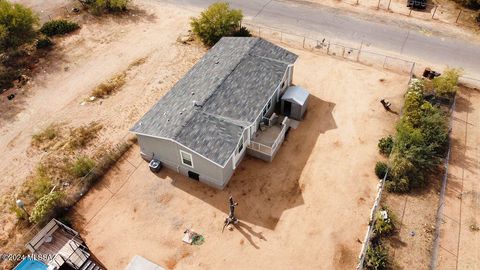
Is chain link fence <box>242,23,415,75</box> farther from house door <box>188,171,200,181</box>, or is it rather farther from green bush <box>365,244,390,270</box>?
green bush <box>365,244,390,270</box>

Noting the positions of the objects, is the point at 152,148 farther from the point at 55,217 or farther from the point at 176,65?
the point at 176,65

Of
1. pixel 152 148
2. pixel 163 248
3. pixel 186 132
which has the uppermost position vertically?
pixel 186 132

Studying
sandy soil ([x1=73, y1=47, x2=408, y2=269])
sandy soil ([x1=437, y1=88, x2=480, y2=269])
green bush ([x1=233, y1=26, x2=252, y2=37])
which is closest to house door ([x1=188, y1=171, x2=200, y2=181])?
sandy soil ([x1=73, y1=47, x2=408, y2=269])

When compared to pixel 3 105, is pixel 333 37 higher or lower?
higher

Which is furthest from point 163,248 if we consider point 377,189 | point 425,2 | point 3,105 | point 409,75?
point 425,2

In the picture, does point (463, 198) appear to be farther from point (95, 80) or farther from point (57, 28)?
point (57, 28)

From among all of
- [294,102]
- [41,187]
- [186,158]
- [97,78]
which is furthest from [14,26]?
[294,102]
